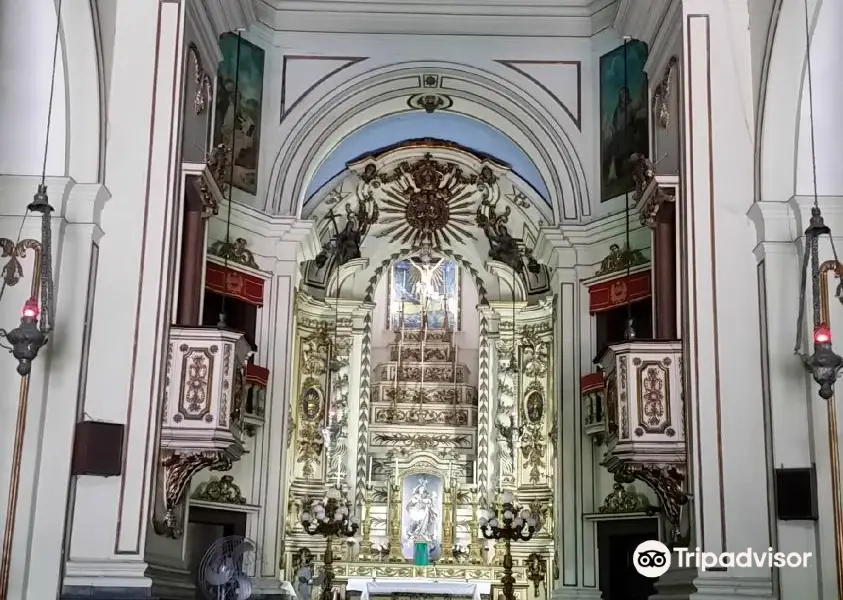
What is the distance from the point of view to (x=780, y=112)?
361 inches

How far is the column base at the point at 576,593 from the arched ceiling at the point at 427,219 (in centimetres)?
573

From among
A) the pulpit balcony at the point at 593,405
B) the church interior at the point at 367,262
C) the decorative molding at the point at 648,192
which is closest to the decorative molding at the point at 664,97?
the church interior at the point at 367,262

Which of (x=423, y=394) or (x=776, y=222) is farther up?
(x=776, y=222)

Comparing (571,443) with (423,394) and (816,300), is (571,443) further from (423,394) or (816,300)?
(816,300)

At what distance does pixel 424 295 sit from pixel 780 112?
10.4 metres

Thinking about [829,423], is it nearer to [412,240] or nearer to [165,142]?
[165,142]

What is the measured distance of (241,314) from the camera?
1304 centimetres

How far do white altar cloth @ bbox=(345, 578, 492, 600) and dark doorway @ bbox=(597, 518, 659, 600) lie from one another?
342 centimetres

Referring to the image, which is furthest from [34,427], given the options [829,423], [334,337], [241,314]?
[334,337]

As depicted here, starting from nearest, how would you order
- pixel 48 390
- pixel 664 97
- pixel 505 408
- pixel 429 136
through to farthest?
pixel 48 390, pixel 664 97, pixel 429 136, pixel 505 408

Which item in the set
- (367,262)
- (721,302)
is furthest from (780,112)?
(367,262)

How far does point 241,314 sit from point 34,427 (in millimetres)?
4746

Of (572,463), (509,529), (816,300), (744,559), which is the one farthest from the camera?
(509,529)

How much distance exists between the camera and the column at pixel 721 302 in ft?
28.2
